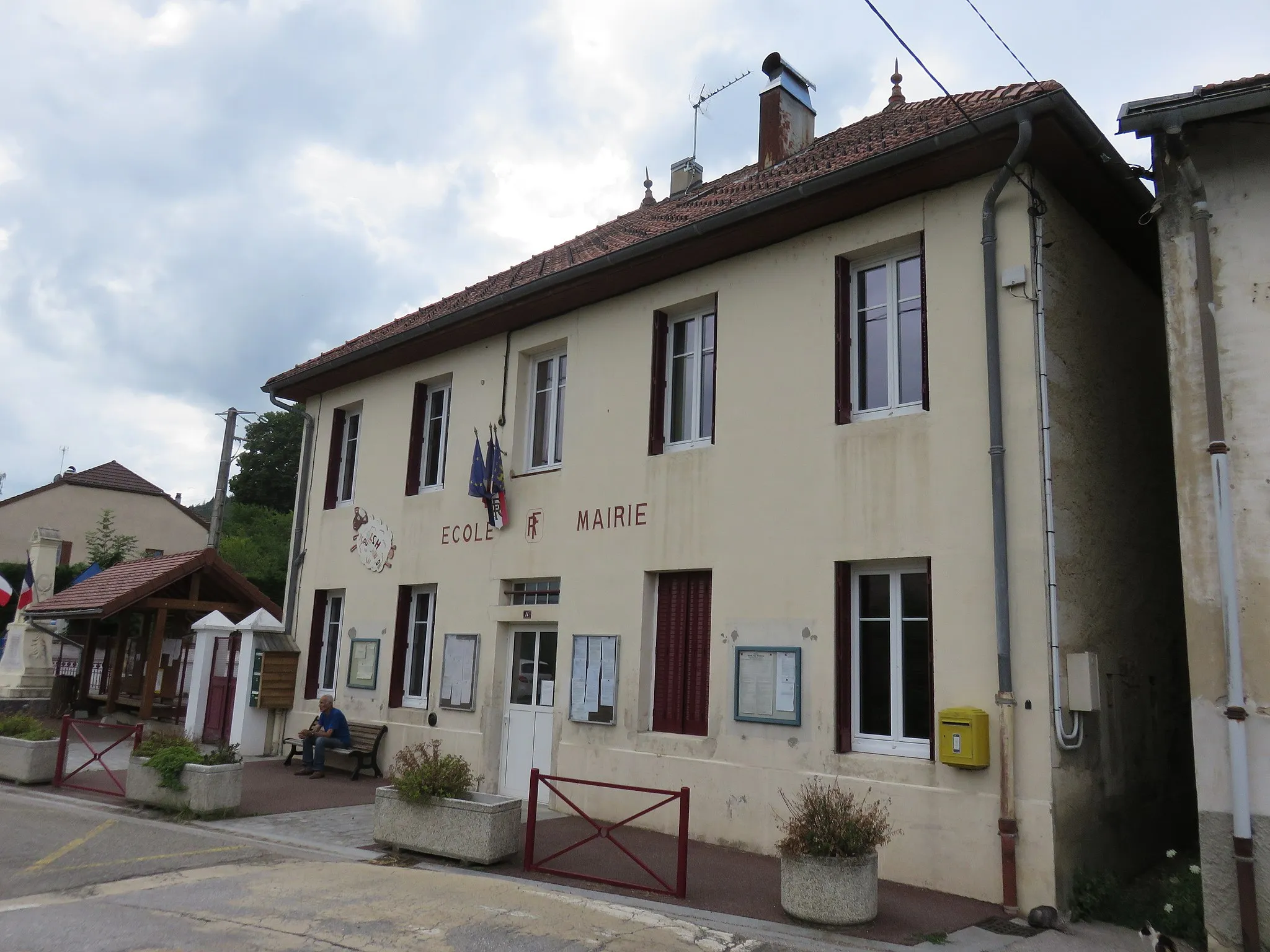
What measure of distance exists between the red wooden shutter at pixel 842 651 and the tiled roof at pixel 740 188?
366cm

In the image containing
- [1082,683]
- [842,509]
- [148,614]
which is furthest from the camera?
[148,614]

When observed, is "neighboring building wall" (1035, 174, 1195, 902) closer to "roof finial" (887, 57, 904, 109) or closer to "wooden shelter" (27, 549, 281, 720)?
"roof finial" (887, 57, 904, 109)

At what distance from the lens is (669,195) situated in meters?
16.9

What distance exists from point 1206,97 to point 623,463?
6193 millimetres

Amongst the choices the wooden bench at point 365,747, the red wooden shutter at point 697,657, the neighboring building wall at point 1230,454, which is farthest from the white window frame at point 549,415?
the neighboring building wall at point 1230,454

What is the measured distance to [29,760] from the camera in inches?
444

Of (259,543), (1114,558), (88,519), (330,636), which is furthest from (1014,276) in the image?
(259,543)

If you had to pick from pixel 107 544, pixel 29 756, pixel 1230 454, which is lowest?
pixel 29 756

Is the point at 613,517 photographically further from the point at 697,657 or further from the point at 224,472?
the point at 224,472

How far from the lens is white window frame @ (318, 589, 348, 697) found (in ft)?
46.2

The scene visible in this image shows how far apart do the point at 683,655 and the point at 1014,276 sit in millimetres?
4728

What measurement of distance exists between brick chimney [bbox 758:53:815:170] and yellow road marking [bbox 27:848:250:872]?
10.5 metres

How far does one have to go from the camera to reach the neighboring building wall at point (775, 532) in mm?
7609

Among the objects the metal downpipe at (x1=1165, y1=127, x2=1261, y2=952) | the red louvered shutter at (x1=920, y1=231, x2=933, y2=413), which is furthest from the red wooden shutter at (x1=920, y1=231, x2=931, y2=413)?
the metal downpipe at (x1=1165, y1=127, x2=1261, y2=952)
